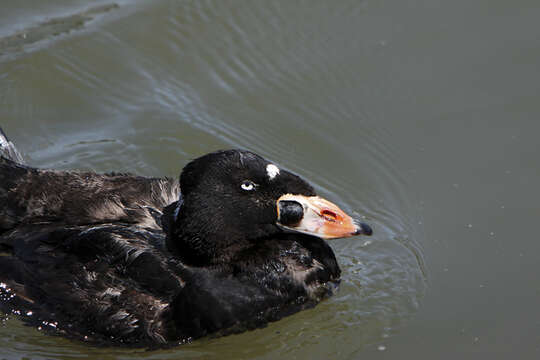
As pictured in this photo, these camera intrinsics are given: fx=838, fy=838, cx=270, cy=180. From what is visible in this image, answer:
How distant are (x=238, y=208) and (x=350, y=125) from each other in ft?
7.85

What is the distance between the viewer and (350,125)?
24.9ft

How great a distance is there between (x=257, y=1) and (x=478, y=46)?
94.7 inches

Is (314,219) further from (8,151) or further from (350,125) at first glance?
(8,151)

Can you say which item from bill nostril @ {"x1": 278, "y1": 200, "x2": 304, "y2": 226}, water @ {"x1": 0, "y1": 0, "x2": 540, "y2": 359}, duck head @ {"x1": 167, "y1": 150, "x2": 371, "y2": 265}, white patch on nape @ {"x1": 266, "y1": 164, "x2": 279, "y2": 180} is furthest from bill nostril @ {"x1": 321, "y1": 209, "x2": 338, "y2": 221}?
water @ {"x1": 0, "y1": 0, "x2": 540, "y2": 359}

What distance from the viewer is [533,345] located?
532cm

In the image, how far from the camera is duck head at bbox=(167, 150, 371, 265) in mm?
5449

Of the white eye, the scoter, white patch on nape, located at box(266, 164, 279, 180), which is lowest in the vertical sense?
the scoter

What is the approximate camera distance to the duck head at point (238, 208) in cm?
545

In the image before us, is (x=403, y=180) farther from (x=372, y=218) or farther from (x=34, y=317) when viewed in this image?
(x=34, y=317)

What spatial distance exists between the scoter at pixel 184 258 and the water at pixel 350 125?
0.21 meters

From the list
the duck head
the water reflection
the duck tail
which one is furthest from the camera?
the duck tail

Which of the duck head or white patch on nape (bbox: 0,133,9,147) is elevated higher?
the duck head

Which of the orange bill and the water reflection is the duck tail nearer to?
the water reflection

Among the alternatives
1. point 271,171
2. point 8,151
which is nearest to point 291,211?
point 271,171
